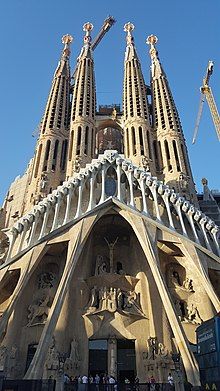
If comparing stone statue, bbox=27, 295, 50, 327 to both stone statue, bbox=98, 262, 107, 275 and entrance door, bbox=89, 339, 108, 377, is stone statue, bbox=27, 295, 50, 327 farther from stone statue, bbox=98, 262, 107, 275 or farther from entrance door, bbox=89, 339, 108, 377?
stone statue, bbox=98, 262, 107, 275

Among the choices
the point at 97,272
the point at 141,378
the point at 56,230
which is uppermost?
the point at 56,230

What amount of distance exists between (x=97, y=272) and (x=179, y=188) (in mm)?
9896

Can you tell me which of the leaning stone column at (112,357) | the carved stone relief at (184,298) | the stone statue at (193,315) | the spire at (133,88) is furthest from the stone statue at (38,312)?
the spire at (133,88)

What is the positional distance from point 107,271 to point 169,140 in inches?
565

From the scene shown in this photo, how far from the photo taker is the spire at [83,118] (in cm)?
3044

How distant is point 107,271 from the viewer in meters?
24.2

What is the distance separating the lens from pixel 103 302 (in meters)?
21.5

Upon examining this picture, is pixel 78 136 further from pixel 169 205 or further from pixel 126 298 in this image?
pixel 126 298

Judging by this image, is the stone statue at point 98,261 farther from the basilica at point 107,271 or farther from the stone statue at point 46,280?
the stone statue at point 46,280

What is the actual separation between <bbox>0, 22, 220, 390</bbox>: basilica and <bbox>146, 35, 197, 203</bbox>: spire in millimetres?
154

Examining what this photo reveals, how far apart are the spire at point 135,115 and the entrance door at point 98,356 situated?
14953mm

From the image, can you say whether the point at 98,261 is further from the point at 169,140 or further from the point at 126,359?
the point at 169,140

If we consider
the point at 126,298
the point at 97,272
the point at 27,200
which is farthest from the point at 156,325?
the point at 27,200

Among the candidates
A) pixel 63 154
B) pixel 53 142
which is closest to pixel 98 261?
pixel 63 154
